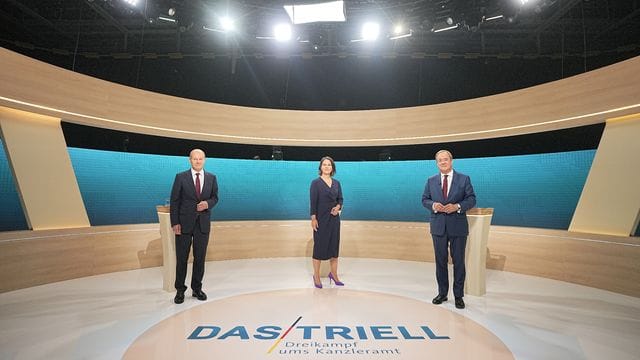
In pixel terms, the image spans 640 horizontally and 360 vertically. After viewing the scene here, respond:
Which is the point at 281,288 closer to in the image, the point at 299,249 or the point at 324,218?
the point at 324,218

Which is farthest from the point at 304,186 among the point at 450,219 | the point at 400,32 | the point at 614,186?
the point at 614,186

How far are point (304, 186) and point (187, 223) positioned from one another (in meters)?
3.23

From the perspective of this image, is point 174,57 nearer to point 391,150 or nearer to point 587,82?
point 391,150

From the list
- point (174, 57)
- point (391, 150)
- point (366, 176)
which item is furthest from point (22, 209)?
point (391, 150)

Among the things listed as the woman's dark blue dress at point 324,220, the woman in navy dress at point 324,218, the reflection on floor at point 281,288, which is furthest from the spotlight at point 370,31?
the reflection on floor at point 281,288

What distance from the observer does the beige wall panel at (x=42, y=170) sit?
12.8ft

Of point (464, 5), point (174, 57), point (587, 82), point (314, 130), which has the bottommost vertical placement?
point (314, 130)

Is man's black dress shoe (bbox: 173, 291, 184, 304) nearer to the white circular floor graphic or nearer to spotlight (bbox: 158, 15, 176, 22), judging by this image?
the white circular floor graphic

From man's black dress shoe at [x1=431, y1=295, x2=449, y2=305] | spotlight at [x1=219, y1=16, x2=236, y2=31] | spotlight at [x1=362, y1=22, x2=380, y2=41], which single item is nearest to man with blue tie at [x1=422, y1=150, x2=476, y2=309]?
man's black dress shoe at [x1=431, y1=295, x2=449, y2=305]

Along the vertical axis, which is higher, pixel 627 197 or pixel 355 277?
pixel 627 197

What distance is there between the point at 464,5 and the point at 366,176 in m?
3.35

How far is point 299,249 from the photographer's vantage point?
19.7 ft

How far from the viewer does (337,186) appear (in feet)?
13.3

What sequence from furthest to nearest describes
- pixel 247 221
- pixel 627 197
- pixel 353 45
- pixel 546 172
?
pixel 353 45, pixel 247 221, pixel 546 172, pixel 627 197
